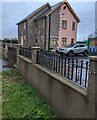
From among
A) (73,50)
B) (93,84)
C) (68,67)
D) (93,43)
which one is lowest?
(93,84)

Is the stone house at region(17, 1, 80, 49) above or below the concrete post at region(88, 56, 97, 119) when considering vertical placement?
above

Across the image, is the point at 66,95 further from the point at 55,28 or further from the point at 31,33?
the point at 31,33

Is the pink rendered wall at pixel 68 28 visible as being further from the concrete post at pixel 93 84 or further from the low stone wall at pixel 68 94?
the concrete post at pixel 93 84

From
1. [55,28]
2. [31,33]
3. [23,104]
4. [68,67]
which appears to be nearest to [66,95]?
[68,67]

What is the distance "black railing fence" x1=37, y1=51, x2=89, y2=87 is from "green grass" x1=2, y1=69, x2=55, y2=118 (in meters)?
1.11

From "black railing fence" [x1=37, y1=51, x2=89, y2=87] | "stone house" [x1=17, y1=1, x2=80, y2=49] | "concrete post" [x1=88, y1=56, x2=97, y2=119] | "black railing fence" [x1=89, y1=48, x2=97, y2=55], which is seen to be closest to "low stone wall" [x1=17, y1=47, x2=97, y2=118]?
"concrete post" [x1=88, y1=56, x2=97, y2=119]

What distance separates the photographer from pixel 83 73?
430cm

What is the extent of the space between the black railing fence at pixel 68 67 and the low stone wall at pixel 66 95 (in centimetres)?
18

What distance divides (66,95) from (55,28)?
27.6m

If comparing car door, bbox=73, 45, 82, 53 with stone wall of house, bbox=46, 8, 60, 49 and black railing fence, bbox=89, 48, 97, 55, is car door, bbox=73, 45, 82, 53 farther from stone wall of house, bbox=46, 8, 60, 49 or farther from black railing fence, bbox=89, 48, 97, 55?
stone wall of house, bbox=46, 8, 60, 49

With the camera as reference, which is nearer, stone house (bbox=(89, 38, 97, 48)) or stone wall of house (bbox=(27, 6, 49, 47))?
stone house (bbox=(89, 38, 97, 48))

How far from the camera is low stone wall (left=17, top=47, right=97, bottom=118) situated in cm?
338

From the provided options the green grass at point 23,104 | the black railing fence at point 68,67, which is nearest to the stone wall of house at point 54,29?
the green grass at point 23,104

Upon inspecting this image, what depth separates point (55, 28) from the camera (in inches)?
1229
